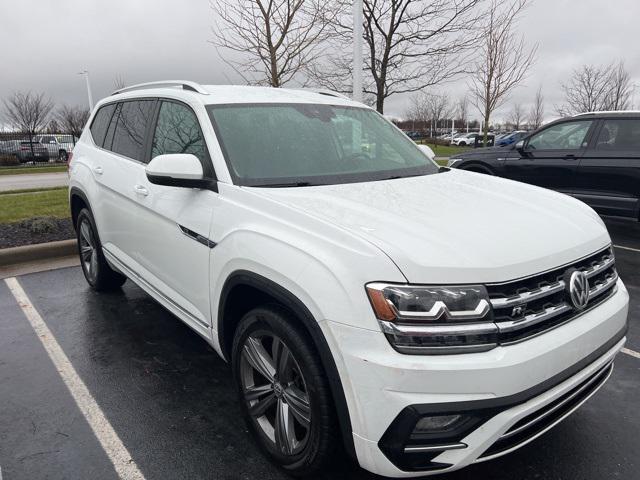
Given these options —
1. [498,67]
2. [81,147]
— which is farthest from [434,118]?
[81,147]

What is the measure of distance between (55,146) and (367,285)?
3441 cm

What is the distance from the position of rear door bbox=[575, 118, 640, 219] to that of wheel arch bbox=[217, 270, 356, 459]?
6354 millimetres

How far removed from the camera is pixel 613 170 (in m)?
7.12

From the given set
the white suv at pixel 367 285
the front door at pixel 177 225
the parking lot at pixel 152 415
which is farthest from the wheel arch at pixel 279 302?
the parking lot at pixel 152 415

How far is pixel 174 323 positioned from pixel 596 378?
10.5 ft

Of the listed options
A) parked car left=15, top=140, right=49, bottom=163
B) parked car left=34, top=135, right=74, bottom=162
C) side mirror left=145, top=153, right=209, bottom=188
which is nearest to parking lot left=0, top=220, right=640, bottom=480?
side mirror left=145, top=153, right=209, bottom=188

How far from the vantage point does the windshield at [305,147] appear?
2916mm

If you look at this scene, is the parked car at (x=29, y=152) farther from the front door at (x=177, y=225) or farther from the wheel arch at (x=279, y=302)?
the wheel arch at (x=279, y=302)

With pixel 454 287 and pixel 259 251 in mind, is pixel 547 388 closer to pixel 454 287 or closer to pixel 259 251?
pixel 454 287

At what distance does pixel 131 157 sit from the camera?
3914 millimetres

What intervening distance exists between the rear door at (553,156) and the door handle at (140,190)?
20.8 feet

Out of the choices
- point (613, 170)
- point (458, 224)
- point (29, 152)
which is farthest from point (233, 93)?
point (29, 152)

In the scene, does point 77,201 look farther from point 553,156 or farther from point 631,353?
point 553,156

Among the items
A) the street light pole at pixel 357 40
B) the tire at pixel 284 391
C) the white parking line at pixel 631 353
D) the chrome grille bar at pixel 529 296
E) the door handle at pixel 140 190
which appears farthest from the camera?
the street light pole at pixel 357 40
